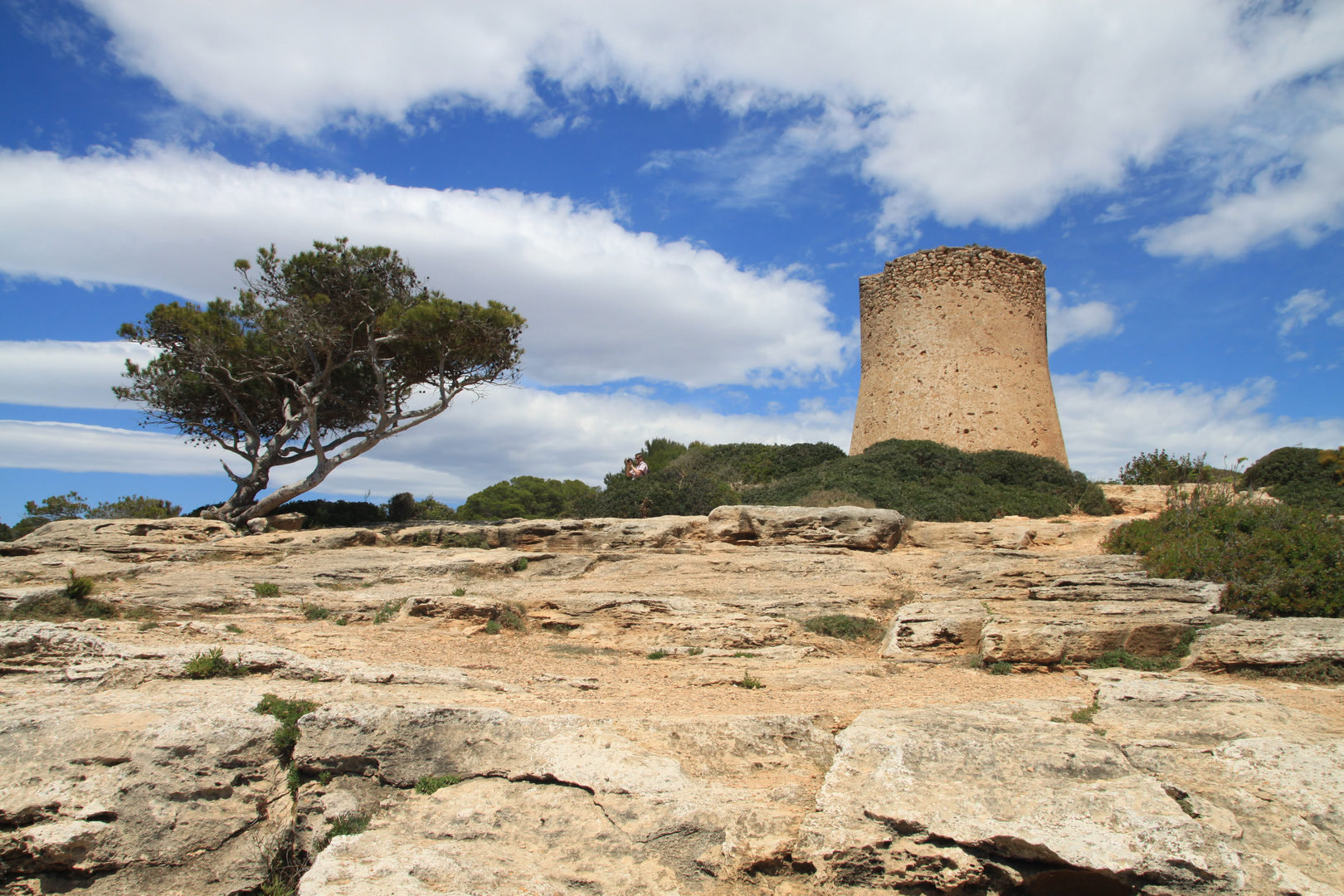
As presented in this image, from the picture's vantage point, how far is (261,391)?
17125 millimetres

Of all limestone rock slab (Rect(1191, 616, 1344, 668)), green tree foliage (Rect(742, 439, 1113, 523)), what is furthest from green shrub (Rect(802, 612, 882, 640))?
green tree foliage (Rect(742, 439, 1113, 523))

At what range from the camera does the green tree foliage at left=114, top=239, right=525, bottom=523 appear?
1548 centimetres

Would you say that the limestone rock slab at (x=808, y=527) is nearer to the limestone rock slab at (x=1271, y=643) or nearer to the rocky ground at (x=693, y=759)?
the rocky ground at (x=693, y=759)

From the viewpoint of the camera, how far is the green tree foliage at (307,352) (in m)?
15.5

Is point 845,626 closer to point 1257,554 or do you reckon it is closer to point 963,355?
point 1257,554

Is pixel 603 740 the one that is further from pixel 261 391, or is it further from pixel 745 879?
pixel 261 391

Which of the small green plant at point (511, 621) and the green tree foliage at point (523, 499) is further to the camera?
the green tree foliage at point (523, 499)

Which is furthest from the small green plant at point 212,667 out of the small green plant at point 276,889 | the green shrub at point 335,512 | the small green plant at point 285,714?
A: the green shrub at point 335,512

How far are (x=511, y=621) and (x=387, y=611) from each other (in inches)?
56.0

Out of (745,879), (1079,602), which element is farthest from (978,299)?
(745,879)

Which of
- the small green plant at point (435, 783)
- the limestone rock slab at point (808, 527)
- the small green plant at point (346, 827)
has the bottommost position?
the small green plant at point (346, 827)

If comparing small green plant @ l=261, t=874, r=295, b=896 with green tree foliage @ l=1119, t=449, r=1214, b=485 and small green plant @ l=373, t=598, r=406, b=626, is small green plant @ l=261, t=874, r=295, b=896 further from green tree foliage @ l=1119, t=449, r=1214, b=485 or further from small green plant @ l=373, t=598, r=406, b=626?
green tree foliage @ l=1119, t=449, r=1214, b=485

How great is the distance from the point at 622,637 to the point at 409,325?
10446 mm

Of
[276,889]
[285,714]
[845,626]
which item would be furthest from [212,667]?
[845,626]
